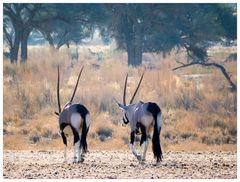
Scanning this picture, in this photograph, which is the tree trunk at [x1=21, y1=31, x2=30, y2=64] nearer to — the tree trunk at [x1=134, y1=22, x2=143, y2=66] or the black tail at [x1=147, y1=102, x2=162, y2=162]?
the tree trunk at [x1=134, y1=22, x2=143, y2=66]

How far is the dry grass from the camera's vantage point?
18.1m

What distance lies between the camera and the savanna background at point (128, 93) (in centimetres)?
1212

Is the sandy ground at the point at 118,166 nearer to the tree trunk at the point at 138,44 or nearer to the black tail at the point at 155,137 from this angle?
the black tail at the point at 155,137

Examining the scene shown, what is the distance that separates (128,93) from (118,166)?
11776 millimetres

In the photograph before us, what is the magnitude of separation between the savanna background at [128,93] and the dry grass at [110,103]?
→ 0.03 metres

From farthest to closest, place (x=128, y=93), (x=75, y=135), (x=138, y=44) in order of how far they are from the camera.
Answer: (x=138, y=44), (x=128, y=93), (x=75, y=135)

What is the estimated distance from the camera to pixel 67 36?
40.7 m

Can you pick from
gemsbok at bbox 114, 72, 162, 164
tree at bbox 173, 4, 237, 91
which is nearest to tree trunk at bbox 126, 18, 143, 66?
tree at bbox 173, 4, 237, 91

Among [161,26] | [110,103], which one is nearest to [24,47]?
[161,26]

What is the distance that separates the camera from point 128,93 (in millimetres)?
23312

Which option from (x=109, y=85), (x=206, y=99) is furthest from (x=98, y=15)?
(x=206, y=99)

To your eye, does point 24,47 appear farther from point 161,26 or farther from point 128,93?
point 128,93

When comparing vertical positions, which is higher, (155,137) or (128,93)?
(128,93)

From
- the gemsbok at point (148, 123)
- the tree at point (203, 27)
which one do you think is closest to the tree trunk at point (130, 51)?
the tree at point (203, 27)
